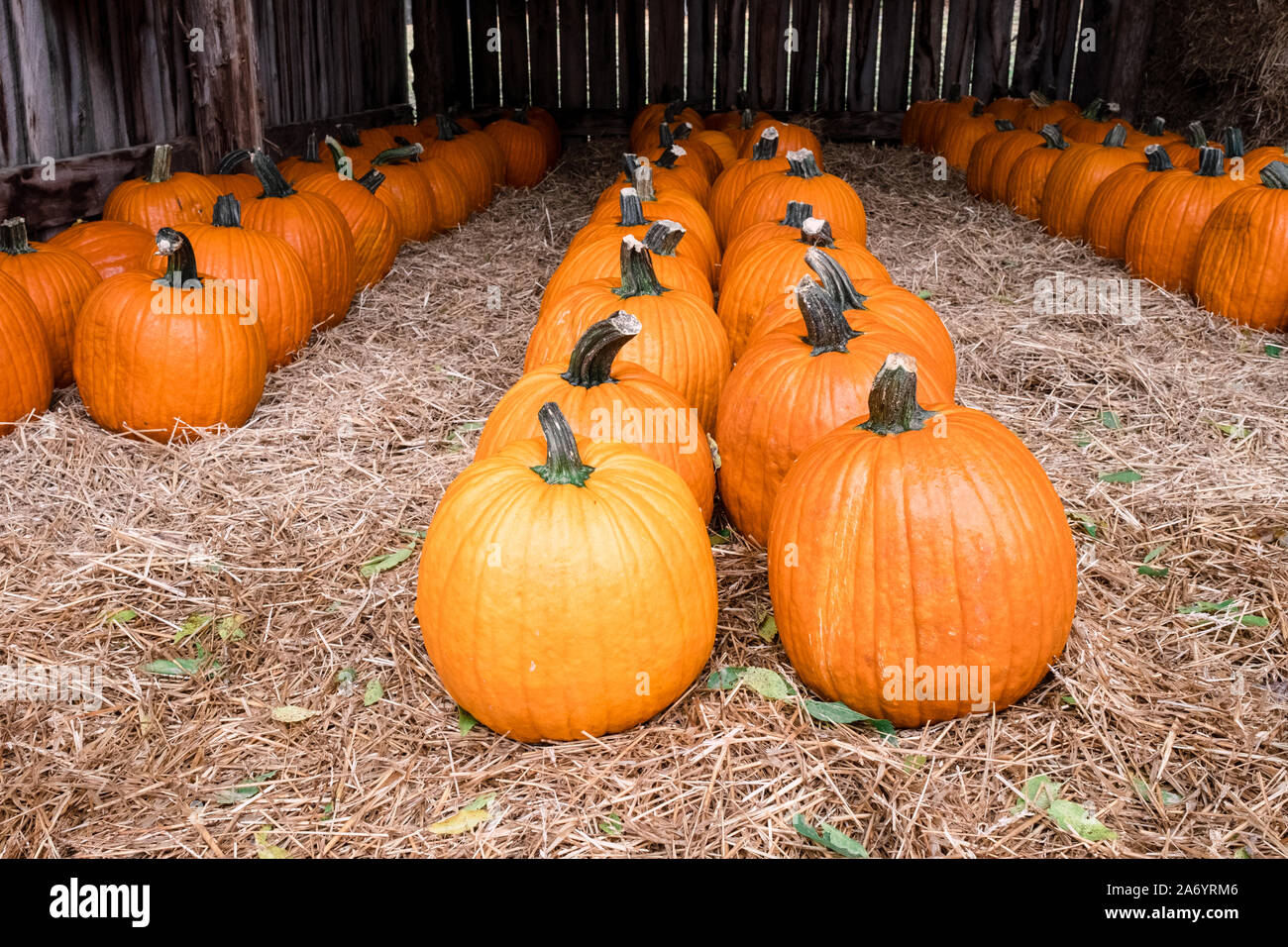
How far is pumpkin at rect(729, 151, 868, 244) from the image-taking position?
4.78 m

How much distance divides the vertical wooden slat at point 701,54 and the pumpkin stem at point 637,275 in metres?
6.83

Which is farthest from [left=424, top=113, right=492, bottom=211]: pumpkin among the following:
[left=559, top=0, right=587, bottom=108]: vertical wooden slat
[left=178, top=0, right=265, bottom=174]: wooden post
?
[left=559, top=0, right=587, bottom=108]: vertical wooden slat

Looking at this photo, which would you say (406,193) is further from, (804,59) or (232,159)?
(804,59)

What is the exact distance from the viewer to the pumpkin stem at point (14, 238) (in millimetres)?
3988

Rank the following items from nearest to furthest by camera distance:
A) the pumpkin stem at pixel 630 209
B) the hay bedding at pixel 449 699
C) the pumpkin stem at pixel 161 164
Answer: the hay bedding at pixel 449 699, the pumpkin stem at pixel 630 209, the pumpkin stem at pixel 161 164

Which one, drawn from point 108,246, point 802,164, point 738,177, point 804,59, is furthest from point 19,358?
point 804,59

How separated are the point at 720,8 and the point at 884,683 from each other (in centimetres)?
880

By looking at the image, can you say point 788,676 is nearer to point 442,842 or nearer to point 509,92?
point 442,842

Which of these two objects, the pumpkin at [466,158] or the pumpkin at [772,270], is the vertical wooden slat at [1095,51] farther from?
the pumpkin at [772,270]

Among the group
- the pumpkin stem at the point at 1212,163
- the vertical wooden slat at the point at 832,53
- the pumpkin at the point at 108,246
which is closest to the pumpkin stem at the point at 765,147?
the pumpkin stem at the point at 1212,163

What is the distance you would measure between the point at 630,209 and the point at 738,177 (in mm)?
1844

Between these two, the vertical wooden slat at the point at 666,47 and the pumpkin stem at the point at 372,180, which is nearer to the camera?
the pumpkin stem at the point at 372,180

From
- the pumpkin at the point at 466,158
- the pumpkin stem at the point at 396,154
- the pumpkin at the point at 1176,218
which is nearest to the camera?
the pumpkin at the point at 1176,218
